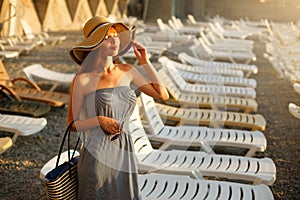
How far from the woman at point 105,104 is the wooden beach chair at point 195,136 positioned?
1.53 meters

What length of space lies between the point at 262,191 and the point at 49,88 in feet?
14.8

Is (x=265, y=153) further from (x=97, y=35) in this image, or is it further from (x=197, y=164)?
(x=97, y=35)

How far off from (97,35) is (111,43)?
82 mm

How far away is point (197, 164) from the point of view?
3238 mm

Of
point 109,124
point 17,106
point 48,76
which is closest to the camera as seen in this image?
point 109,124

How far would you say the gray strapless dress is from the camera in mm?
2070

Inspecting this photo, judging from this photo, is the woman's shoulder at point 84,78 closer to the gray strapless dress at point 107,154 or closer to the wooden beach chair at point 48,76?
the gray strapless dress at point 107,154

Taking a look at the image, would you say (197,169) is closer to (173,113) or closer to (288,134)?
(173,113)

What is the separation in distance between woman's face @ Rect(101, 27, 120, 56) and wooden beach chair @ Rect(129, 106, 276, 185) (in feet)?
3.84

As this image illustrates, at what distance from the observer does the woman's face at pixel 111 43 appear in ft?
6.55

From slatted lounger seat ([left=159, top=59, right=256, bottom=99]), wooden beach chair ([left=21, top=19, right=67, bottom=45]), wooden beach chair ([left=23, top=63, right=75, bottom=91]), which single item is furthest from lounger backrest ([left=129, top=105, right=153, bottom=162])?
wooden beach chair ([left=21, top=19, right=67, bottom=45])

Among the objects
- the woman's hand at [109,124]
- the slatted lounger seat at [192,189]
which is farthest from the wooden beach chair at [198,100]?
the woman's hand at [109,124]

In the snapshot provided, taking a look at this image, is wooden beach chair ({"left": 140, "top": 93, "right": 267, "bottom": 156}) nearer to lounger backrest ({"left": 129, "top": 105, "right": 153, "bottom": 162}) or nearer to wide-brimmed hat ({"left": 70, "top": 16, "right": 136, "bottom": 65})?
lounger backrest ({"left": 129, "top": 105, "right": 153, "bottom": 162})

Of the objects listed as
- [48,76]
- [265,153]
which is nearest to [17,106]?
[48,76]
